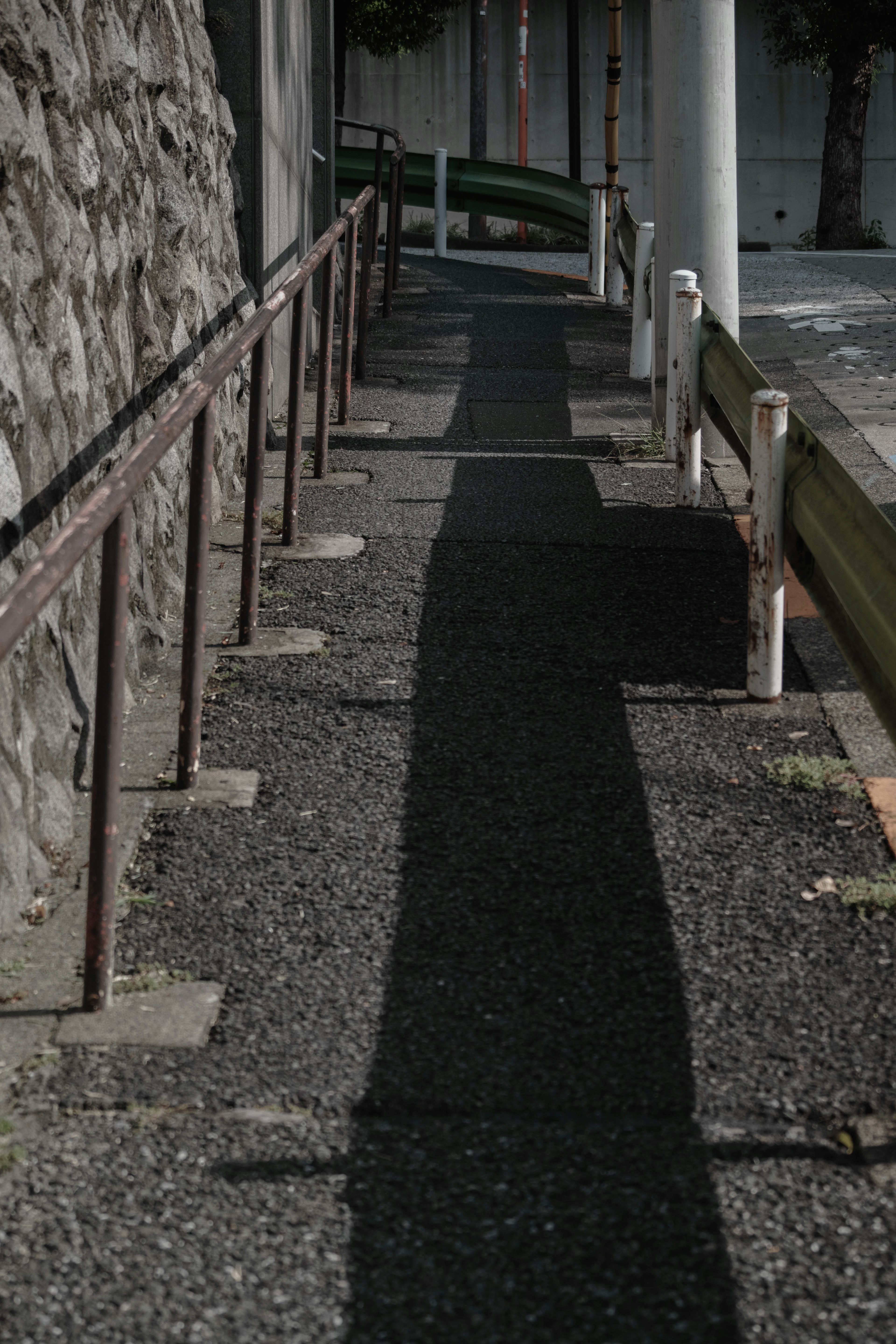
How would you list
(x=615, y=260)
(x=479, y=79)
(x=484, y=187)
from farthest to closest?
(x=479, y=79) → (x=484, y=187) → (x=615, y=260)

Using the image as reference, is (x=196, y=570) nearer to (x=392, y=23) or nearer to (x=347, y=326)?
(x=347, y=326)

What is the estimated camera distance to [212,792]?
392 centimetres

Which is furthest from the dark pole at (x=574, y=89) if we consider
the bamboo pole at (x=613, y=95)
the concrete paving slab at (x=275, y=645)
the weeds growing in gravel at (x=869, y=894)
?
the weeds growing in gravel at (x=869, y=894)

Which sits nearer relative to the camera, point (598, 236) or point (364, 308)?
point (364, 308)

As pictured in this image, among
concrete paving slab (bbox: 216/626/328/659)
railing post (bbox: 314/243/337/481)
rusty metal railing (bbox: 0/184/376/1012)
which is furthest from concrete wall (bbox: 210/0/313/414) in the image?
concrete paving slab (bbox: 216/626/328/659)

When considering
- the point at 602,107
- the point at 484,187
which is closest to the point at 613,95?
the point at 484,187

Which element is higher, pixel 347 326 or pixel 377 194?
pixel 377 194

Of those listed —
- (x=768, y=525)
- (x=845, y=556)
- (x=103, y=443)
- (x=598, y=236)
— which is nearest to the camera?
(x=845, y=556)

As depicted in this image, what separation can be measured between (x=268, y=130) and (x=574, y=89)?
19.1 m

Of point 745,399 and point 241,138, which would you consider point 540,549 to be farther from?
point 241,138

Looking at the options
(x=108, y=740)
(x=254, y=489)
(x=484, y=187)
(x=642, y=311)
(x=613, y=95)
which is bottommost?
(x=108, y=740)

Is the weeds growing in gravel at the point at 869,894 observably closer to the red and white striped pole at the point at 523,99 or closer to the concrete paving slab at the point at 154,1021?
the concrete paving slab at the point at 154,1021

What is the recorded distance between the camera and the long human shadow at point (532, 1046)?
7.26 ft

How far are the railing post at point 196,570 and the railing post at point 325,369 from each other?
2746mm
